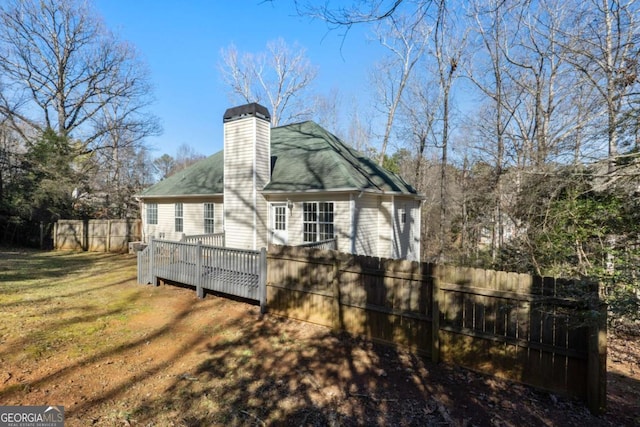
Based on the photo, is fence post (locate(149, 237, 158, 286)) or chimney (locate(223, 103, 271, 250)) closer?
fence post (locate(149, 237, 158, 286))

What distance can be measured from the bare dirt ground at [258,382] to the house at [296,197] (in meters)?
4.95

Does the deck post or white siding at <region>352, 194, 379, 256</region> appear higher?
white siding at <region>352, 194, 379, 256</region>

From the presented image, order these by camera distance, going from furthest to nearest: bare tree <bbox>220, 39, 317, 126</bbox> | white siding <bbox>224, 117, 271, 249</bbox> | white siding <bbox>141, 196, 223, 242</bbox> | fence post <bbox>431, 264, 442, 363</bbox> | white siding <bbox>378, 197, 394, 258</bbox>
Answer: bare tree <bbox>220, 39, 317, 126</bbox> → white siding <bbox>141, 196, 223, 242</bbox> → white siding <bbox>378, 197, 394, 258</bbox> → white siding <bbox>224, 117, 271, 249</bbox> → fence post <bbox>431, 264, 442, 363</bbox>

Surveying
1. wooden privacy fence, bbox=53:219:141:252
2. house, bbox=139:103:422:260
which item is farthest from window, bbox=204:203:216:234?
wooden privacy fence, bbox=53:219:141:252

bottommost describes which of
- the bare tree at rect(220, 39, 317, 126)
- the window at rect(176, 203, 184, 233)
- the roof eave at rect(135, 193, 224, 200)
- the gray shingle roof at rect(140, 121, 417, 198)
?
the window at rect(176, 203, 184, 233)

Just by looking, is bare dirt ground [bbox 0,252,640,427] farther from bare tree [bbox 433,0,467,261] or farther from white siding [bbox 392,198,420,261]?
bare tree [bbox 433,0,467,261]

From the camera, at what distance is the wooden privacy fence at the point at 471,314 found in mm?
3414

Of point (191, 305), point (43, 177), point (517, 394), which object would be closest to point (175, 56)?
point (43, 177)

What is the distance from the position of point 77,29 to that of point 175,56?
467 inches

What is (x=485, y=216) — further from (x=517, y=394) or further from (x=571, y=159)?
(x=517, y=394)

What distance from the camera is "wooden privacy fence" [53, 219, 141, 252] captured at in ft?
50.6

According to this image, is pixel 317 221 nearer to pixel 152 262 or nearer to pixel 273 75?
pixel 152 262

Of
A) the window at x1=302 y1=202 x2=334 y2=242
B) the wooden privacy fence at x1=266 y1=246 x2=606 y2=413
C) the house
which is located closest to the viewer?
the wooden privacy fence at x1=266 y1=246 x2=606 y2=413

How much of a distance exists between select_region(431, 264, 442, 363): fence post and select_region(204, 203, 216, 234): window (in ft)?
34.4
